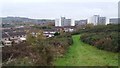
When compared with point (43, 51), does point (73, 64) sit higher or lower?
lower

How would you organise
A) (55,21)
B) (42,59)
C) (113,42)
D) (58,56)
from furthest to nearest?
(55,21)
(113,42)
(58,56)
(42,59)

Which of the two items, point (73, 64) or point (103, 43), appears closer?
point (73, 64)

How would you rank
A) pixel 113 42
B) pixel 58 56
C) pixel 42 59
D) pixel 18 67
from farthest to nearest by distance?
pixel 113 42
pixel 58 56
pixel 42 59
pixel 18 67

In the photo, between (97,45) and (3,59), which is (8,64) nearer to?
(3,59)

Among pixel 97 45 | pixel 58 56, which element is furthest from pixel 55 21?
pixel 58 56

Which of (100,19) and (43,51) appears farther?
(100,19)

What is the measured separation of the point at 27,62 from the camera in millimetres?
8711

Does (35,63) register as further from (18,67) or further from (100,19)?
(100,19)

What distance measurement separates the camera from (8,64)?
8633 mm

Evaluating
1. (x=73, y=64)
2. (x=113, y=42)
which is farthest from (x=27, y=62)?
(x=113, y=42)

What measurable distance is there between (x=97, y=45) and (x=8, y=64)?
8.84 metres

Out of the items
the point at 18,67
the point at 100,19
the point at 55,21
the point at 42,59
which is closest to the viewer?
the point at 18,67

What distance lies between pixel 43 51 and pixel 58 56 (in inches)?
106

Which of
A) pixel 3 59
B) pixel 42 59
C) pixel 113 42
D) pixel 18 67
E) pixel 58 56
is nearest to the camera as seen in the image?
pixel 18 67
